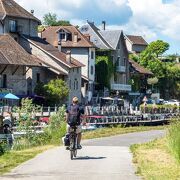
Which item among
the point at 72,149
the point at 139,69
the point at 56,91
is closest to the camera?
the point at 72,149

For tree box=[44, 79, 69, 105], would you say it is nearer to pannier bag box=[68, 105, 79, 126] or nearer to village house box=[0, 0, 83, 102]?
village house box=[0, 0, 83, 102]

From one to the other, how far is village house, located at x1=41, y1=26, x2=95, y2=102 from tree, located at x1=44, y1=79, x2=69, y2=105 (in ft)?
47.5

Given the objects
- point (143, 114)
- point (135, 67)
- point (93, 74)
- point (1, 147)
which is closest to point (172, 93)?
point (135, 67)

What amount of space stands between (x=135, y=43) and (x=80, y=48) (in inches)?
2165

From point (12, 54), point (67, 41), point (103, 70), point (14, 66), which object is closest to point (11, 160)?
point (14, 66)

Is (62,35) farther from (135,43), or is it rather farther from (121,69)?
(135,43)

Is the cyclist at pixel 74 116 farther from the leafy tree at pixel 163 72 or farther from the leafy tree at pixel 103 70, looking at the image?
the leafy tree at pixel 163 72

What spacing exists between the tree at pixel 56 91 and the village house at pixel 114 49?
2133cm

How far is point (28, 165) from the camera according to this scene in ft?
55.1

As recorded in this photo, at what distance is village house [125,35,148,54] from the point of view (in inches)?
5551

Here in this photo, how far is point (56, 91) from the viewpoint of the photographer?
71.1 m

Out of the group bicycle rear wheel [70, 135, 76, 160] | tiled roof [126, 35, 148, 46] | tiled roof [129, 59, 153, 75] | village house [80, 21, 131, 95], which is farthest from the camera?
tiled roof [126, 35, 148, 46]

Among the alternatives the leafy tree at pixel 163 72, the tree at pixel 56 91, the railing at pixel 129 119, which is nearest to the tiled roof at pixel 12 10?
the tree at pixel 56 91

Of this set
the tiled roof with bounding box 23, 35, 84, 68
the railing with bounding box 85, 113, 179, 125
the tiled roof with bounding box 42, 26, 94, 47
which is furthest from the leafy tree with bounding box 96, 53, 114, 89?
the railing with bounding box 85, 113, 179, 125
